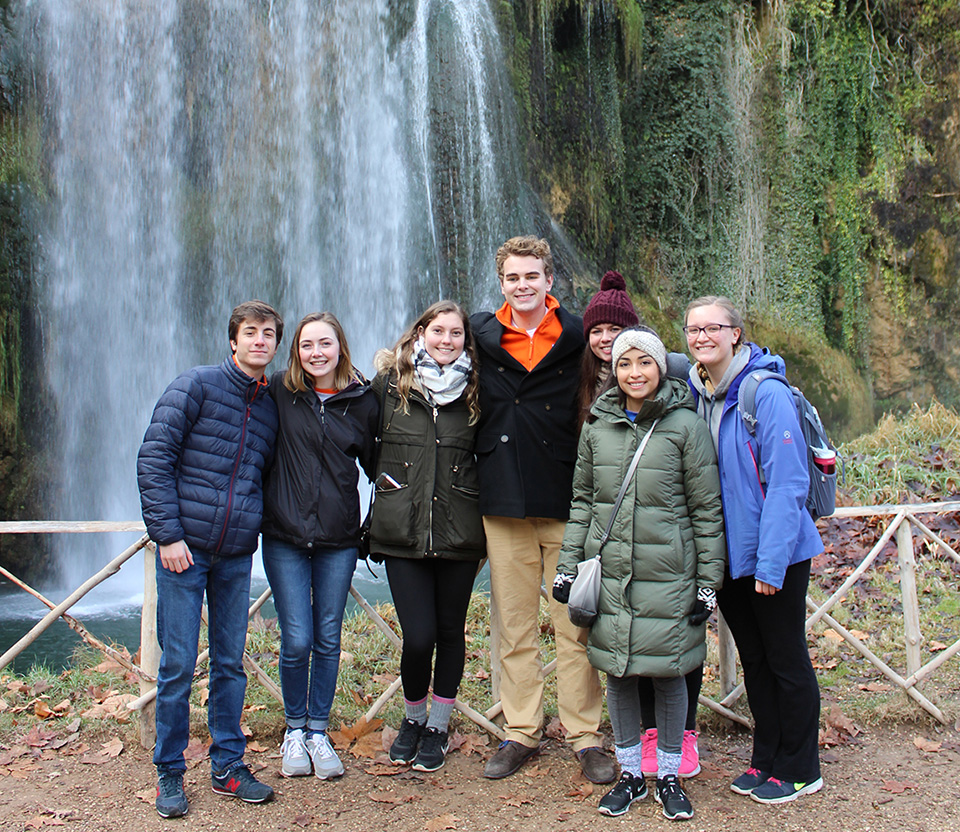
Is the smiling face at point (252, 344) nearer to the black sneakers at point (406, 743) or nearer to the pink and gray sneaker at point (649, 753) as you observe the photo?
the black sneakers at point (406, 743)

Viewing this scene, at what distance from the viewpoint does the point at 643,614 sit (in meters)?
3.23

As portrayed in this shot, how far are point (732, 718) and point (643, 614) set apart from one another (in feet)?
4.54

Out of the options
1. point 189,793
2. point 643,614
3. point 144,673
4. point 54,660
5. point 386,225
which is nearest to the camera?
point 643,614

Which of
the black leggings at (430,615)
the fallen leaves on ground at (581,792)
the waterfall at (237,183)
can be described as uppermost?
the waterfall at (237,183)

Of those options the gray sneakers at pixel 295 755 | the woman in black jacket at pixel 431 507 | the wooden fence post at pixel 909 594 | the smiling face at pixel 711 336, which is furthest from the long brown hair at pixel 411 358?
the wooden fence post at pixel 909 594

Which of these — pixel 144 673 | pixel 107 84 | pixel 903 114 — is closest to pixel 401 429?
pixel 144 673

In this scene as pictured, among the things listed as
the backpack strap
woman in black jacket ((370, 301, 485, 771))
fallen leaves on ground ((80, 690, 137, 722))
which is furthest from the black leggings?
fallen leaves on ground ((80, 690, 137, 722))

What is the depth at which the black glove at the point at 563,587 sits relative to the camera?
3364 mm

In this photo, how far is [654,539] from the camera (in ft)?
10.7

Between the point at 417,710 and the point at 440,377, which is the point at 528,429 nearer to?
the point at 440,377

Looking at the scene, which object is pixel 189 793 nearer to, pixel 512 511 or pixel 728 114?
pixel 512 511

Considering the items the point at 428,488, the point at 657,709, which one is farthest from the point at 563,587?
the point at 428,488

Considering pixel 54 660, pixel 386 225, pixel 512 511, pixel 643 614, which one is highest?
pixel 386 225

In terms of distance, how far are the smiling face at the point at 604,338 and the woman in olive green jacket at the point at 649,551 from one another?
0.23m
